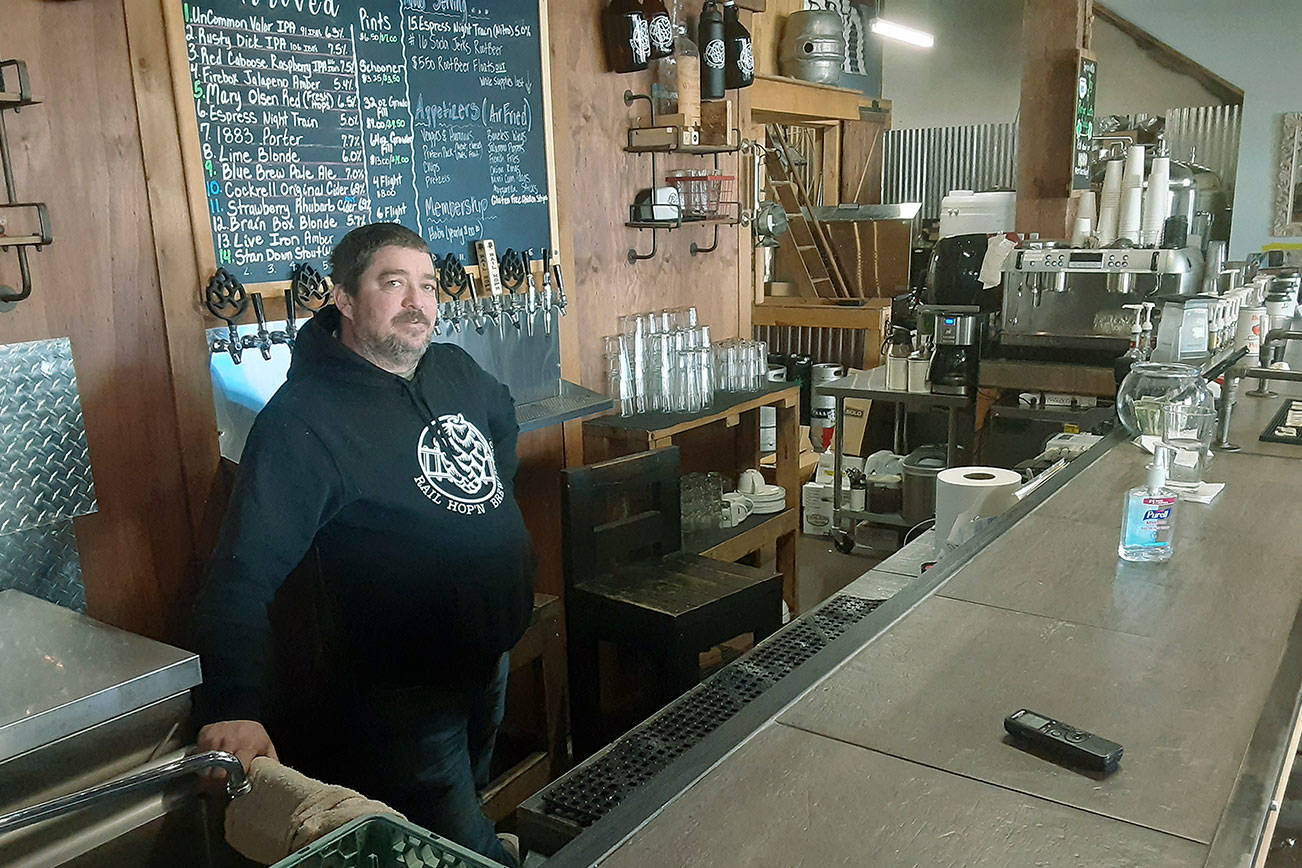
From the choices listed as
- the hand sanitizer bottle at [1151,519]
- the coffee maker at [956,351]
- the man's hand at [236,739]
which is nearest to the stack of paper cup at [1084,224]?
the coffee maker at [956,351]

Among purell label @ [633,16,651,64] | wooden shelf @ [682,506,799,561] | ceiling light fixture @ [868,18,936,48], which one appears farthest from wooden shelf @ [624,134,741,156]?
ceiling light fixture @ [868,18,936,48]

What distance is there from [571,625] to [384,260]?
4.07 feet

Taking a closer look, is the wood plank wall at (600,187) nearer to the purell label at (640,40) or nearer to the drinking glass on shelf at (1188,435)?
the purell label at (640,40)

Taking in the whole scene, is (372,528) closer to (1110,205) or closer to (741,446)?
(741,446)

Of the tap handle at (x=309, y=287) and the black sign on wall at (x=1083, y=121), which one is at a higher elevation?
the black sign on wall at (x=1083, y=121)

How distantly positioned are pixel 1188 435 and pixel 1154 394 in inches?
5.8

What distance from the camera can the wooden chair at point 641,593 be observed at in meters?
2.79

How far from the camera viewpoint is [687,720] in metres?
1.83

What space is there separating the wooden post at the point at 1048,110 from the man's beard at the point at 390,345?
153 inches

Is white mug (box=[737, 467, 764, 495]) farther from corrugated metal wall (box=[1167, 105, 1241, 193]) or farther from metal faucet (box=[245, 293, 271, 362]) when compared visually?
corrugated metal wall (box=[1167, 105, 1241, 193])

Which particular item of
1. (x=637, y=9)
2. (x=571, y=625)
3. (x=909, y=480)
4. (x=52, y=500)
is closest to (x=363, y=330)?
(x=52, y=500)

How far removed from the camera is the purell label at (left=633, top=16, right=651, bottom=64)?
353cm

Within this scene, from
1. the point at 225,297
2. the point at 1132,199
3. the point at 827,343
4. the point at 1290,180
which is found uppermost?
the point at 1290,180

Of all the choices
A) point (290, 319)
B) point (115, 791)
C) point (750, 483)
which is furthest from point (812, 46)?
point (115, 791)
